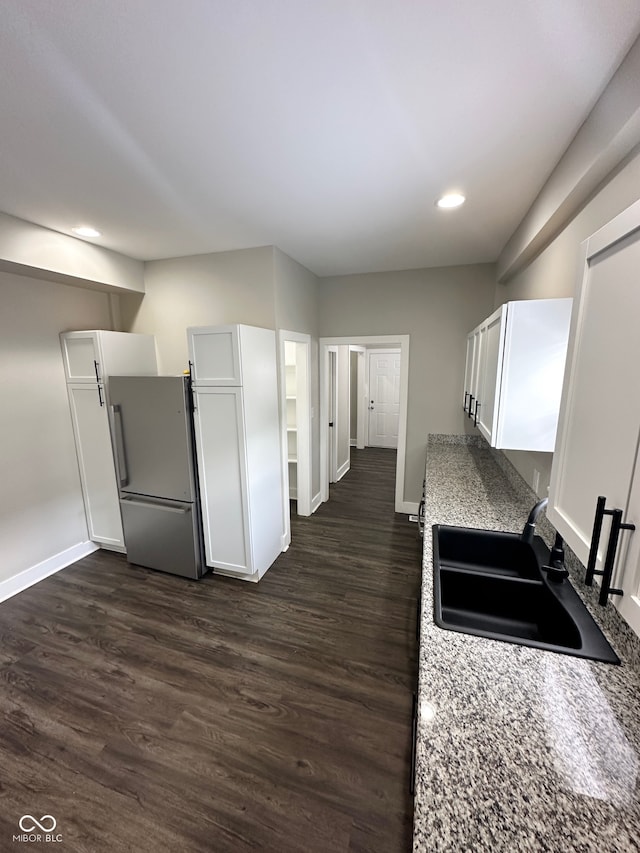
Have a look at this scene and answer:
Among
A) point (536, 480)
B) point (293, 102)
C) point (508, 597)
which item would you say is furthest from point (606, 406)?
point (293, 102)

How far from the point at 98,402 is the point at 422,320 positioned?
325 centimetres

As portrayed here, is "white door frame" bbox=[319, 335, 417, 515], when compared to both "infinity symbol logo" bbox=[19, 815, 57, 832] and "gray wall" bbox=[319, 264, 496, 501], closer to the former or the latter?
"gray wall" bbox=[319, 264, 496, 501]

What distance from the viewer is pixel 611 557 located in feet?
2.37

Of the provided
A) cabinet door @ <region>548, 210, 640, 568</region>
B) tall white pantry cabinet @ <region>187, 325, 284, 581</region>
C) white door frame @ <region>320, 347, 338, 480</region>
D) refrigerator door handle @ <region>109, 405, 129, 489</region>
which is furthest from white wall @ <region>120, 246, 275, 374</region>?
cabinet door @ <region>548, 210, 640, 568</region>

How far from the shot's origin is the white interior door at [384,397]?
6727 millimetres

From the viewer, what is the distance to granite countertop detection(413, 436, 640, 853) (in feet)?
2.01

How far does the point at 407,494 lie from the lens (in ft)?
12.8

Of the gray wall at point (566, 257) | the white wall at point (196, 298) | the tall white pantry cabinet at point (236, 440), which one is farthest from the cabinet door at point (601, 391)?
the white wall at point (196, 298)

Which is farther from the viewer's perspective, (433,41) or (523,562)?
(523,562)

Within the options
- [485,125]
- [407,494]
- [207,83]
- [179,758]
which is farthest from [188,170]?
[407,494]

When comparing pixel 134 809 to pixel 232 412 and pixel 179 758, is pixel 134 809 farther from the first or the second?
pixel 232 412

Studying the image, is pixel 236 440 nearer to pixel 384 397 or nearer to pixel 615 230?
pixel 615 230

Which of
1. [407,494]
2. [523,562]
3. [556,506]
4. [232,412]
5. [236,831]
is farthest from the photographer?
[407,494]

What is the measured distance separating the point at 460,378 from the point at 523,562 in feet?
7.42
